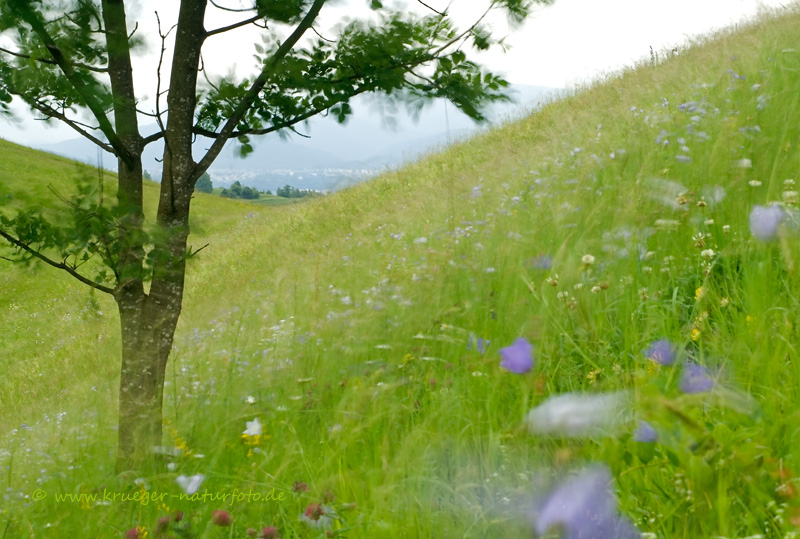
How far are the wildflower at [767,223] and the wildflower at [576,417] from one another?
0.89 metres

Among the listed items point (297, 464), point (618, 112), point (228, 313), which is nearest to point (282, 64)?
point (297, 464)

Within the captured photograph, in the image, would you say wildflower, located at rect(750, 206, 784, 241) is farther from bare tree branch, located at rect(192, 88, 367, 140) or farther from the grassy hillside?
bare tree branch, located at rect(192, 88, 367, 140)

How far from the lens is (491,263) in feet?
11.5

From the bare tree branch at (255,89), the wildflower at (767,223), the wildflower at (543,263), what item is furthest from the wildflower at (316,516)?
the bare tree branch at (255,89)

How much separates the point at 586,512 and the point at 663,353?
0.68m

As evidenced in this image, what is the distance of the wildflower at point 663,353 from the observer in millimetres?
1760

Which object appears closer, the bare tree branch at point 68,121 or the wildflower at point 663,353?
the wildflower at point 663,353

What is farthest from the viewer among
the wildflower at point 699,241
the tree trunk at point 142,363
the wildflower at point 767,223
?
the tree trunk at point 142,363

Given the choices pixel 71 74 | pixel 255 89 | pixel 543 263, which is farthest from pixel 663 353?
pixel 71 74

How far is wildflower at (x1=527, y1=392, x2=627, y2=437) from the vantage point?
1494 mm

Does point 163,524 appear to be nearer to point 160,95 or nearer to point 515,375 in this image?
point 515,375

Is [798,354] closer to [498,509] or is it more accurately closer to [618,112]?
[498,509]

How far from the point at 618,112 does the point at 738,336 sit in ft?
18.9

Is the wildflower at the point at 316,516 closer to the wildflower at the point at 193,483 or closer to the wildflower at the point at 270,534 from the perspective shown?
the wildflower at the point at 270,534
